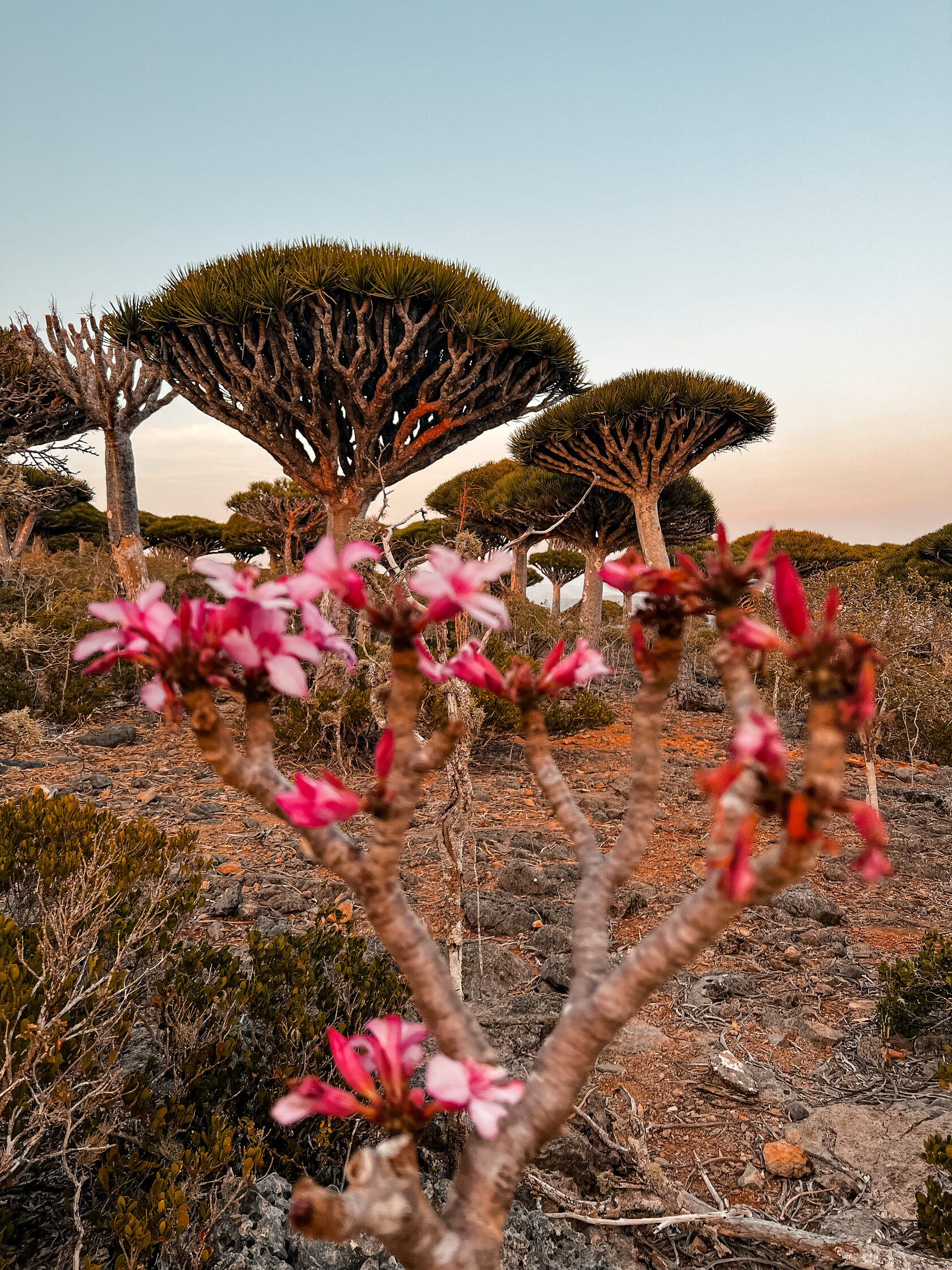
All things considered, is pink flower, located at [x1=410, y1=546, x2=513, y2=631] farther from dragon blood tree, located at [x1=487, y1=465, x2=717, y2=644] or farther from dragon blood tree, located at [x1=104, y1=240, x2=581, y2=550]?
dragon blood tree, located at [x1=487, y1=465, x2=717, y2=644]

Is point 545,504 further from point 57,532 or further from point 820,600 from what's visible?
point 57,532

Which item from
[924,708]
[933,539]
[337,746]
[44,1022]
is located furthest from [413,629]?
[933,539]

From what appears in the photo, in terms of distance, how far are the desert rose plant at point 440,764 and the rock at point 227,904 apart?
11.7ft

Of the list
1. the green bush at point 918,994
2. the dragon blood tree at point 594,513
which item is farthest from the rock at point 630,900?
the dragon blood tree at point 594,513

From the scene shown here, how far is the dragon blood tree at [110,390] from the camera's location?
10312 millimetres

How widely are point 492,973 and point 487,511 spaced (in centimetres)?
1626

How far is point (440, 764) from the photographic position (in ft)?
3.29

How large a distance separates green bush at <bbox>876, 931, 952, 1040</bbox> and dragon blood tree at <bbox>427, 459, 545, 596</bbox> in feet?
35.0

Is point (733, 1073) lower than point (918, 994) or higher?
lower

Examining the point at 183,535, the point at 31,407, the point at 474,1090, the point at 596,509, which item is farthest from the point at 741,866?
the point at 183,535

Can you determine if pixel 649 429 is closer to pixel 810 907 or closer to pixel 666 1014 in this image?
pixel 810 907

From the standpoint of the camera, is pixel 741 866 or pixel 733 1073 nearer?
pixel 741 866

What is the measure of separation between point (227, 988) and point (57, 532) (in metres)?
33.6

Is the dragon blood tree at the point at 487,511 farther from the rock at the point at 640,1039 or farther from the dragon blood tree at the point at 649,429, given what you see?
the rock at the point at 640,1039
